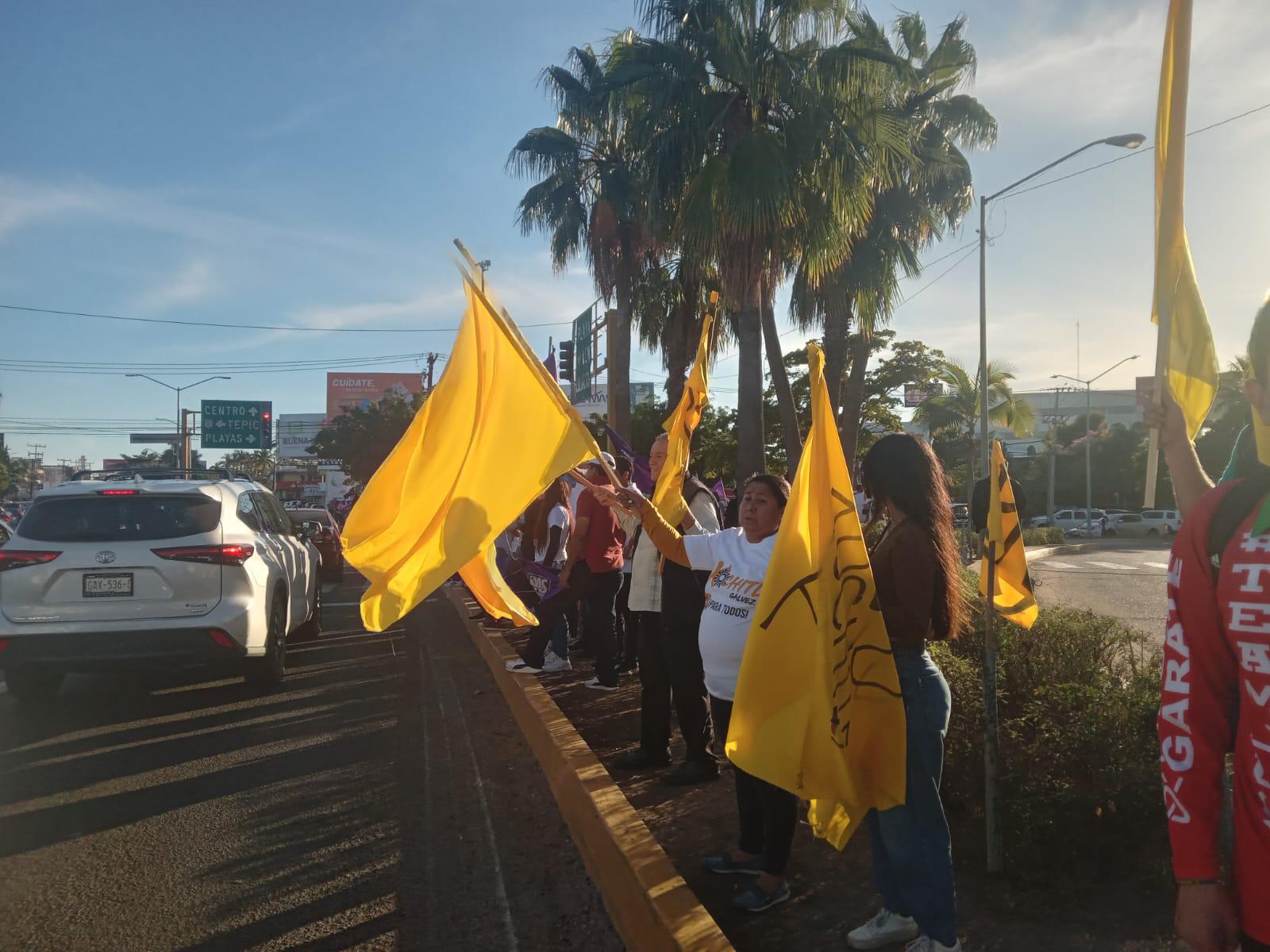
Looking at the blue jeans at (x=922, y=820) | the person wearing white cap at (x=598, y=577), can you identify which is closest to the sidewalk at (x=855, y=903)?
the blue jeans at (x=922, y=820)

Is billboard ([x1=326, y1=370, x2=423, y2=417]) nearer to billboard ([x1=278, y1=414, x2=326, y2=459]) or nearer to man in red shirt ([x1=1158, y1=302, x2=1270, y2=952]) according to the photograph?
billboard ([x1=278, y1=414, x2=326, y2=459])

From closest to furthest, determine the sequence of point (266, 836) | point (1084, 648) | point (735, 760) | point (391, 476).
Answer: point (735, 760) → point (391, 476) → point (266, 836) → point (1084, 648)

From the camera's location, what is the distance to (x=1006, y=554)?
12.3ft

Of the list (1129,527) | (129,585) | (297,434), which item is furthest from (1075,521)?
(297,434)

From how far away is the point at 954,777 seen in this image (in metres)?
4.30

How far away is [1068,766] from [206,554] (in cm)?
601

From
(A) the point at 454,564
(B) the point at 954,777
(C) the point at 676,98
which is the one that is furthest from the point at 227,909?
(C) the point at 676,98

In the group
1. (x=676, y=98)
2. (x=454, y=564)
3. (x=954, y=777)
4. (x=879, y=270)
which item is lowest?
(x=954, y=777)

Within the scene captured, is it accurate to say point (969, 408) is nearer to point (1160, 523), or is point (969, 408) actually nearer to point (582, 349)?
point (582, 349)

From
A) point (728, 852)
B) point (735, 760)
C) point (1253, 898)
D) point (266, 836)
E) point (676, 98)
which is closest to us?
point (1253, 898)

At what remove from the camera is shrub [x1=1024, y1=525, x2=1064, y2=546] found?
34.1m

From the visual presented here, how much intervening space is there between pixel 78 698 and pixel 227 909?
15.5 ft

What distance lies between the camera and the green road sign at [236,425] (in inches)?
2186

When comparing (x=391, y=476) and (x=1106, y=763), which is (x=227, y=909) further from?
(x=1106, y=763)
